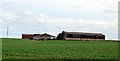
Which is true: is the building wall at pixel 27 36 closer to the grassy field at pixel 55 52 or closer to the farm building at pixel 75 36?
the farm building at pixel 75 36

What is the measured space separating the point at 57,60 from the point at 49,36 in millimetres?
112791

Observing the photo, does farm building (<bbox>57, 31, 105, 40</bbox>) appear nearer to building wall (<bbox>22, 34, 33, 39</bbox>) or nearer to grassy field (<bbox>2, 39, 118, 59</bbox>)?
building wall (<bbox>22, 34, 33, 39</bbox>)

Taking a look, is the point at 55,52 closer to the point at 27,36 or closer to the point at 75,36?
the point at 75,36

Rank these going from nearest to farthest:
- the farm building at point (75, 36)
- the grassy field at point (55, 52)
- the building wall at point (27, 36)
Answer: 1. the grassy field at point (55, 52)
2. the farm building at point (75, 36)
3. the building wall at point (27, 36)

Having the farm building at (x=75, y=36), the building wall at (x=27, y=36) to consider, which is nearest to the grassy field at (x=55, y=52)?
the farm building at (x=75, y=36)

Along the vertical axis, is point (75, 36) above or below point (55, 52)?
above

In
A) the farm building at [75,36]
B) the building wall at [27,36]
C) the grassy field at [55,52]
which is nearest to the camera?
the grassy field at [55,52]

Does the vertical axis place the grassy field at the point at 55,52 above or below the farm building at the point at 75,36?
below

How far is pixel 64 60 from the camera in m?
23.2

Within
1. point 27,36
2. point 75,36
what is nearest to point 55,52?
point 75,36

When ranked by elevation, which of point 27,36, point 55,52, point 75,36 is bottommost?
point 55,52

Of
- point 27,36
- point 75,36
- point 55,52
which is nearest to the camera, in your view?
point 55,52

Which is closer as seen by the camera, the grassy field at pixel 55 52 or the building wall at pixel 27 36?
the grassy field at pixel 55 52

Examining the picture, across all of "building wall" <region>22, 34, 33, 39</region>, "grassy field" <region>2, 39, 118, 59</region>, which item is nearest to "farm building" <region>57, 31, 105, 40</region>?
"building wall" <region>22, 34, 33, 39</region>
